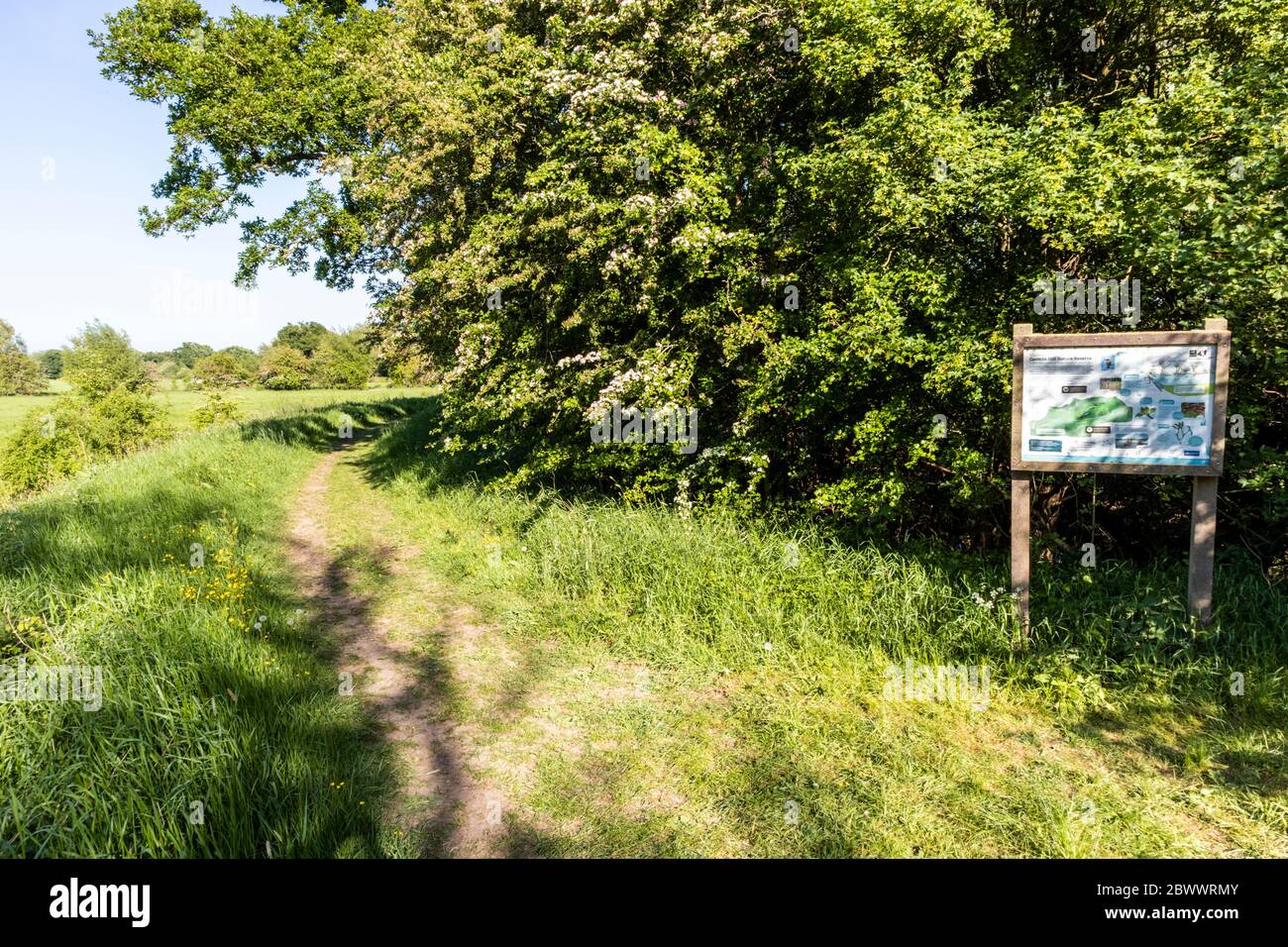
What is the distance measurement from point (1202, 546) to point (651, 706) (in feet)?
15.6

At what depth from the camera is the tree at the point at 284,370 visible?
2594 inches

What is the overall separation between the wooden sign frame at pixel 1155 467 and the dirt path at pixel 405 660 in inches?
190

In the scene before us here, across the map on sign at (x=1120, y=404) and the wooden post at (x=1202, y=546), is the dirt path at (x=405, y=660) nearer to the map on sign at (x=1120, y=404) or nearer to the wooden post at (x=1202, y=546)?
the map on sign at (x=1120, y=404)

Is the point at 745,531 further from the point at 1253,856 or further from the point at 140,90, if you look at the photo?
the point at 140,90

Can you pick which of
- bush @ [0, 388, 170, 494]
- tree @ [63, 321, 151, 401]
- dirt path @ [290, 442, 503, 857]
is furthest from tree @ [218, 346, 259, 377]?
dirt path @ [290, 442, 503, 857]

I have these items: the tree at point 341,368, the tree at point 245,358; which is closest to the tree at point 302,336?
the tree at point 245,358

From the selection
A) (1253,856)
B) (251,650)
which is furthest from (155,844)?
(1253,856)

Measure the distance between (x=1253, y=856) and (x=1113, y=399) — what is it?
330 cm

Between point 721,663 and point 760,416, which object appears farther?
point 760,416

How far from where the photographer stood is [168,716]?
397 cm

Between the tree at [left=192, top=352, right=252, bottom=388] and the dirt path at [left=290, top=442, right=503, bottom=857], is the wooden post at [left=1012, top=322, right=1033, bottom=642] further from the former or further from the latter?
the tree at [left=192, top=352, right=252, bottom=388]

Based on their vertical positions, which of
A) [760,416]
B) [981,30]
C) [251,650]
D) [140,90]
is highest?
[140,90]

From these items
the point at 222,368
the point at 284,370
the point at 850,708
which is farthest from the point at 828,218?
the point at 284,370

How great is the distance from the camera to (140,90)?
49.1 ft
